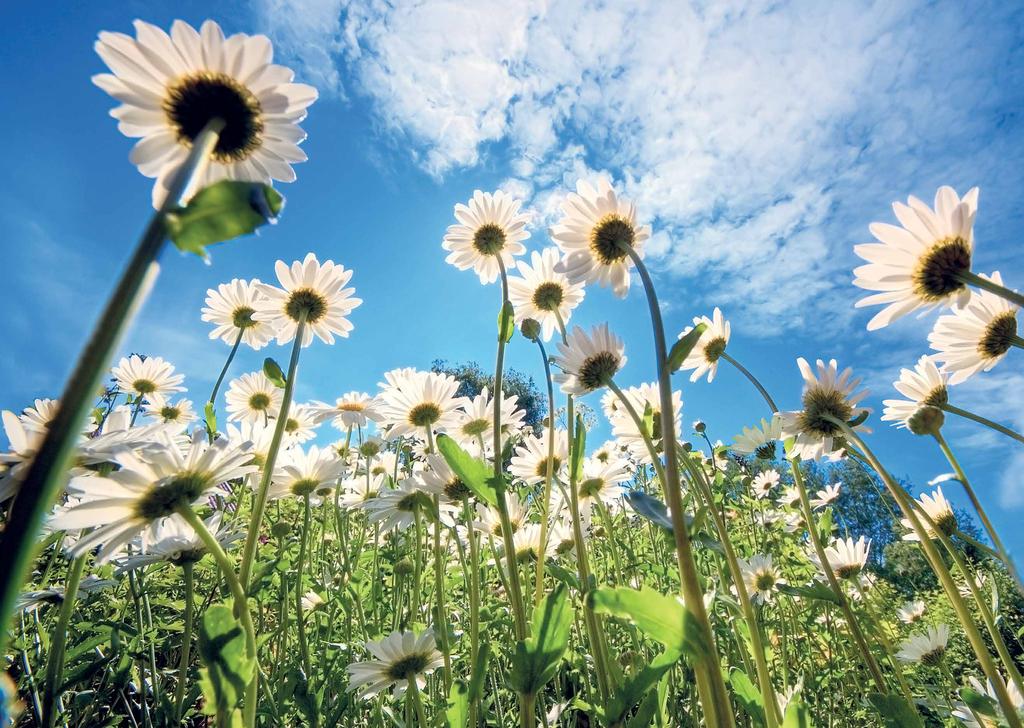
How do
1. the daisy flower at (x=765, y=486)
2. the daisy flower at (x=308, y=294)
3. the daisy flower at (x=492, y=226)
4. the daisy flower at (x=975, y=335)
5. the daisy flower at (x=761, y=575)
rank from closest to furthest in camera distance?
the daisy flower at (x=975, y=335) → the daisy flower at (x=308, y=294) → the daisy flower at (x=492, y=226) → the daisy flower at (x=761, y=575) → the daisy flower at (x=765, y=486)

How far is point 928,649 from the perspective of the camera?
209cm

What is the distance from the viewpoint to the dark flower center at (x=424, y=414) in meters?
1.81

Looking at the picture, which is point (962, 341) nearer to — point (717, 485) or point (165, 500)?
point (717, 485)

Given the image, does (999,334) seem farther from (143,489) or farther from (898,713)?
(143,489)

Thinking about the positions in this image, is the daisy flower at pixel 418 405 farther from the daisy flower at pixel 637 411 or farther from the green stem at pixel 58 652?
the green stem at pixel 58 652

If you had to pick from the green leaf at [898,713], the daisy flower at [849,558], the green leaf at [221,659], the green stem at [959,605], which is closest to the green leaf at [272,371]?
the green leaf at [221,659]

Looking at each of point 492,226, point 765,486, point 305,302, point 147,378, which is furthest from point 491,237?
point 765,486

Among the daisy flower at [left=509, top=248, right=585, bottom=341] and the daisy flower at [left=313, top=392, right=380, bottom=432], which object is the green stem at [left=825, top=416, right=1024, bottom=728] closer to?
the daisy flower at [left=509, top=248, right=585, bottom=341]


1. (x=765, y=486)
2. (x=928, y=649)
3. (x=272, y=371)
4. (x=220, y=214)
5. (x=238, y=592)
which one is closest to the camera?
(x=220, y=214)

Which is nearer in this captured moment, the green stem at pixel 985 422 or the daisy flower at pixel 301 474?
the green stem at pixel 985 422

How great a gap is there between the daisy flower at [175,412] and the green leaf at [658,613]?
8.90ft

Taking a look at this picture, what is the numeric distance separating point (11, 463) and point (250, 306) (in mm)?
1229

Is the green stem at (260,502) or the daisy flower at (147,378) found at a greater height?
the daisy flower at (147,378)

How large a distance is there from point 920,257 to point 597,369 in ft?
2.28
